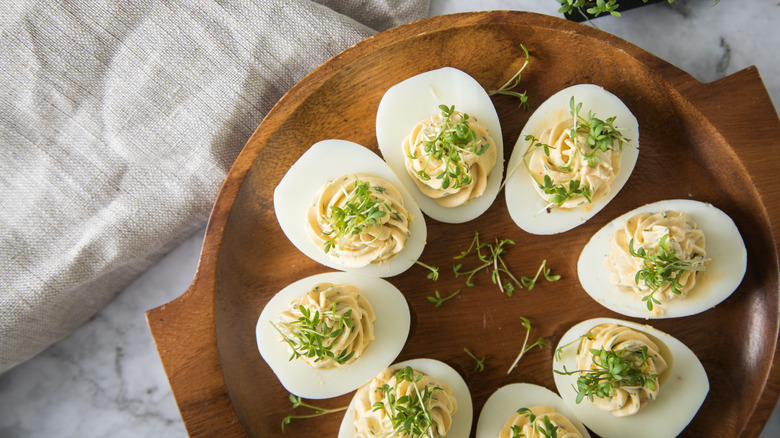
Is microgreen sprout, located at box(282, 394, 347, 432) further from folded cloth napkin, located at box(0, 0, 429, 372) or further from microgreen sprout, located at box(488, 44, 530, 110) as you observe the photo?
microgreen sprout, located at box(488, 44, 530, 110)

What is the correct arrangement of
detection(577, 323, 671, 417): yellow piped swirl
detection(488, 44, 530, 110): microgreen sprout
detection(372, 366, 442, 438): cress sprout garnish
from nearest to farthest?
detection(372, 366, 442, 438): cress sprout garnish < detection(577, 323, 671, 417): yellow piped swirl < detection(488, 44, 530, 110): microgreen sprout

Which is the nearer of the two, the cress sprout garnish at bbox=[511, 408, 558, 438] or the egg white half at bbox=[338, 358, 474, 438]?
the cress sprout garnish at bbox=[511, 408, 558, 438]

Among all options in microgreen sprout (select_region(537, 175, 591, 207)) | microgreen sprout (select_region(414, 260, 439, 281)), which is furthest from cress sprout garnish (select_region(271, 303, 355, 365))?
microgreen sprout (select_region(537, 175, 591, 207))

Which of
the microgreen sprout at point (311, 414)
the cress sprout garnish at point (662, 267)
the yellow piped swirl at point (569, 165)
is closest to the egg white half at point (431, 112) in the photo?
the yellow piped swirl at point (569, 165)

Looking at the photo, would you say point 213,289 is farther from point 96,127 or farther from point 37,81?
point 37,81

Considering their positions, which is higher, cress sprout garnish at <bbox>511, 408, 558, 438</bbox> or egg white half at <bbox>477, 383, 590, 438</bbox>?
egg white half at <bbox>477, 383, 590, 438</bbox>

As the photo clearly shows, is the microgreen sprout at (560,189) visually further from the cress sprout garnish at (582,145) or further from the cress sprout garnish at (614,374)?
the cress sprout garnish at (614,374)
